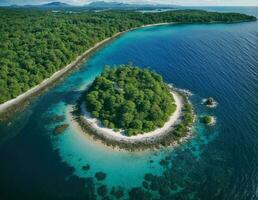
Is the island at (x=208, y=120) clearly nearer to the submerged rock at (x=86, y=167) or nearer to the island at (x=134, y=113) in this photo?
the island at (x=134, y=113)

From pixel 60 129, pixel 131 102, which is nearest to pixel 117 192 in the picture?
pixel 60 129

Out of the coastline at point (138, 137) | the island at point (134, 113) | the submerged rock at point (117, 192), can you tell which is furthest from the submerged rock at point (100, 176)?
the island at point (134, 113)

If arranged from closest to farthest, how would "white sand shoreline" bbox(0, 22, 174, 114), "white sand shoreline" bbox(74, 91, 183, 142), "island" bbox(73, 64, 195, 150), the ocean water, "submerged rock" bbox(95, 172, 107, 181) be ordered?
the ocean water
"submerged rock" bbox(95, 172, 107, 181)
"white sand shoreline" bbox(74, 91, 183, 142)
"island" bbox(73, 64, 195, 150)
"white sand shoreline" bbox(0, 22, 174, 114)

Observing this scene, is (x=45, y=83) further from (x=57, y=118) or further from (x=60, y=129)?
(x=60, y=129)

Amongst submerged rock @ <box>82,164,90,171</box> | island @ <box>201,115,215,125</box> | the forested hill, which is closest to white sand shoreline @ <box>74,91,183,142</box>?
island @ <box>201,115,215,125</box>

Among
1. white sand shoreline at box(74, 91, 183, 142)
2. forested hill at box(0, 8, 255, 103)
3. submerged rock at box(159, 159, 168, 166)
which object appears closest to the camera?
submerged rock at box(159, 159, 168, 166)

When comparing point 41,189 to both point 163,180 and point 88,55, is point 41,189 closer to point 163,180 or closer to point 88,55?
point 163,180

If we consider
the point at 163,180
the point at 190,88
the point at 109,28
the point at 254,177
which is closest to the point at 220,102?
the point at 190,88

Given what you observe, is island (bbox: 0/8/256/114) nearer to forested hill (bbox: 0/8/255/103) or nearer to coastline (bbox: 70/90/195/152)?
forested hill (bbox: 0/8/255/103)
